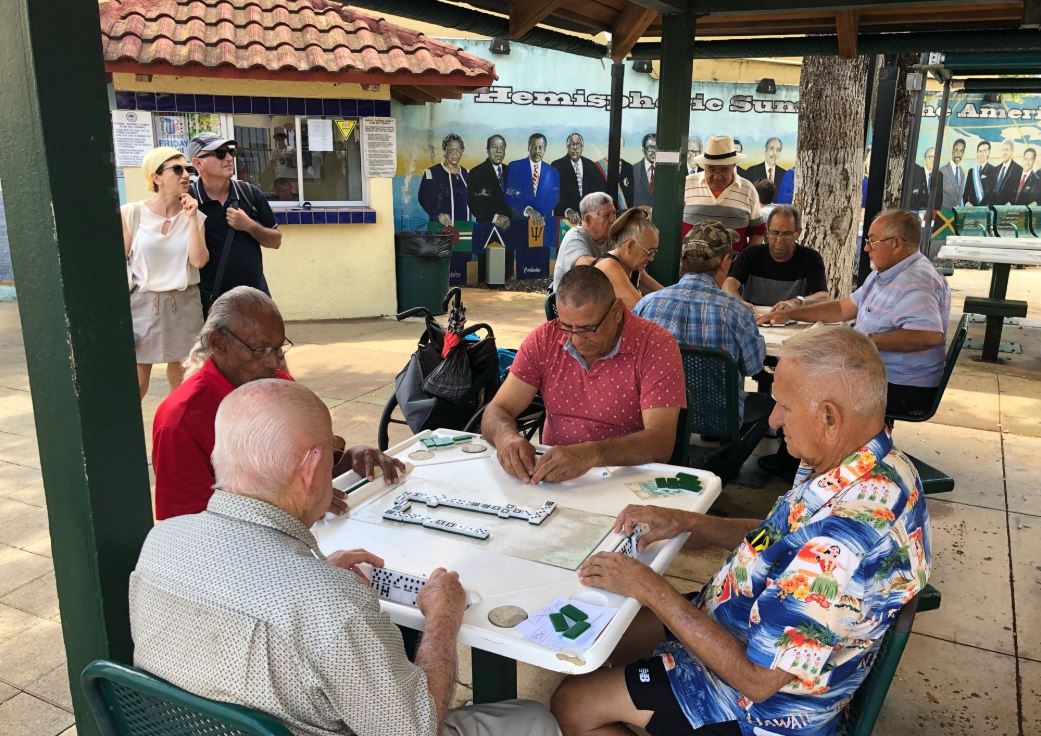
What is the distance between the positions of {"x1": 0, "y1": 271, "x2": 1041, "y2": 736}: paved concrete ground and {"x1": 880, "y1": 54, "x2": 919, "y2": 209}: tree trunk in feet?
8.63

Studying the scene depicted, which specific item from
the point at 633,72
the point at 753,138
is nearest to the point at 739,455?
the point at 633,72

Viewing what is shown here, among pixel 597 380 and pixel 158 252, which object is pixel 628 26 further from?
pixel 597 380

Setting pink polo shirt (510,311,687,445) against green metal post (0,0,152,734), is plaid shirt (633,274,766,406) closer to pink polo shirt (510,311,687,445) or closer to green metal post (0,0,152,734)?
pink polo shirt (510,311,687,445)

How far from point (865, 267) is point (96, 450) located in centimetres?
873

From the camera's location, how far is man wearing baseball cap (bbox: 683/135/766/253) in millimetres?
6641

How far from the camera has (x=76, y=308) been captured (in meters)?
1.67

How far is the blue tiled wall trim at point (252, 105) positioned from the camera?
813 centimetres

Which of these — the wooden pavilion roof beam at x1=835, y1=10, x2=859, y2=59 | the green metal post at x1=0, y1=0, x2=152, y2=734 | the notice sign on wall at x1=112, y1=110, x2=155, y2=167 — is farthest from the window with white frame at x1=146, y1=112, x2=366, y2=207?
the green metal post at x1=0, y1=0, x2=152, y2=734

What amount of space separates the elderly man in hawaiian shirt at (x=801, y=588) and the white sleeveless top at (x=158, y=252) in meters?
3.46

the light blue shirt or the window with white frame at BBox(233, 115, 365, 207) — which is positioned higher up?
the window with white frame at BBox(233, 115, 365, 207)

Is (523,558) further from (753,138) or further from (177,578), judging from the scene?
(753,138)

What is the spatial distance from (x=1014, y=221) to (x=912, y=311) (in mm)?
14452

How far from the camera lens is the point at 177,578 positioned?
1.42 meters

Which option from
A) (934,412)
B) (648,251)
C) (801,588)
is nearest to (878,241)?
(934,412)
